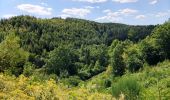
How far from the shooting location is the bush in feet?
73.0

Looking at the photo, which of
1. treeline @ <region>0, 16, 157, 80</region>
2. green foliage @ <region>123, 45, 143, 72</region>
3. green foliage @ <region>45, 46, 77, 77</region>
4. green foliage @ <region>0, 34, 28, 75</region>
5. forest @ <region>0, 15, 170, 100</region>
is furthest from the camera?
green foliage @ <region>45, 46, 77, 77</region>

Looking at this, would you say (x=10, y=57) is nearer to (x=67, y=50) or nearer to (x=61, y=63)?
(x=61, y=63)

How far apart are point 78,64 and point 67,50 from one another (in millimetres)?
5551

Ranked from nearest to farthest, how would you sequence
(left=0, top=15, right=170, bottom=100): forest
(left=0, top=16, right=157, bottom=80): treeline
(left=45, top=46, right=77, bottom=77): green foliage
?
(left=0, top=15, right=170, bottom=100): forest < (left=0, top=16, right=157, bottom=80): treeline < (left=45, top=46, right=77, bottom=77): green foliage

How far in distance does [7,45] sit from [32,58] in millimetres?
75501

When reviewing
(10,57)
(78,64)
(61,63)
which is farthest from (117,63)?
(10,57)

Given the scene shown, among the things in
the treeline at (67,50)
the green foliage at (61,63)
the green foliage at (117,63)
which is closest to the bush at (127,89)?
the treeline at (67,50)

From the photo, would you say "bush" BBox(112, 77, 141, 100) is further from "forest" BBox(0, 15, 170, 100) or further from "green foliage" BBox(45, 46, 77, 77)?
"green foliage" BBox(45, 46, 77, 77)

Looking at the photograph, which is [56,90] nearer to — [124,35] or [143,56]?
[143,56]

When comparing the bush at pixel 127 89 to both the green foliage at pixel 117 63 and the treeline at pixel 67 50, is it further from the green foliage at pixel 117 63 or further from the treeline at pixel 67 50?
the green foliage at pixel 117 63

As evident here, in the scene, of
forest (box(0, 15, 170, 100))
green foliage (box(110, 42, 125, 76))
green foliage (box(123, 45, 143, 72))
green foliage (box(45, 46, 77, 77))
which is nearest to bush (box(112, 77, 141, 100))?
forest (box(0, 15, 170, 100))

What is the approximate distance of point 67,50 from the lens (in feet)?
389

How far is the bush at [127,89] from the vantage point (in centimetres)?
2227

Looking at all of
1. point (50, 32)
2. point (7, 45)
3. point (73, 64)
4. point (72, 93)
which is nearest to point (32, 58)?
point (73, 64)
